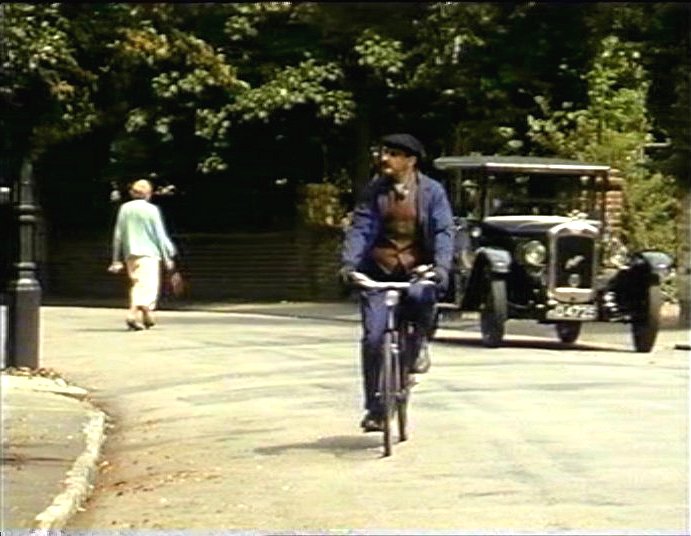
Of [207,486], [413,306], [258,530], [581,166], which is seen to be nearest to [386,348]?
[413,306]

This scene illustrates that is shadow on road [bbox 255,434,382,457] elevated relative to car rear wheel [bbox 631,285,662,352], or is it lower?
lower

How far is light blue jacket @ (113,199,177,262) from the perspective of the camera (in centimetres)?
453

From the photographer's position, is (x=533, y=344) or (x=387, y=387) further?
(x=533, y=344)

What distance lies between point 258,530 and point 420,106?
11.0ft

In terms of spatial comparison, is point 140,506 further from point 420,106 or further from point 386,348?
point 420,106

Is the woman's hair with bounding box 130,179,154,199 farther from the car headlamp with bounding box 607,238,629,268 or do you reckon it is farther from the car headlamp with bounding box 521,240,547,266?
the car headlamp with bounding box 521,240,547,266

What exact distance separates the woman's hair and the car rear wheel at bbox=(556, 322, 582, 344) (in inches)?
243

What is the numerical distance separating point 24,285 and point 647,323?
3.03m

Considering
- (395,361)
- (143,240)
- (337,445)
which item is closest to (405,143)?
(143,240)

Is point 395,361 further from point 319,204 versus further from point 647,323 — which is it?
point 319,204

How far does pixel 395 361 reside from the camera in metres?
8.57

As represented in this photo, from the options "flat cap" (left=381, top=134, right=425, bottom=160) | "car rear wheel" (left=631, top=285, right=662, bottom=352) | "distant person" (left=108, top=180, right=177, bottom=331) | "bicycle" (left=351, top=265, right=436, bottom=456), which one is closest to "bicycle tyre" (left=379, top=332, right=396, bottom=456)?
"bicycle" (left=351, top=265, right=436, bottom=456)

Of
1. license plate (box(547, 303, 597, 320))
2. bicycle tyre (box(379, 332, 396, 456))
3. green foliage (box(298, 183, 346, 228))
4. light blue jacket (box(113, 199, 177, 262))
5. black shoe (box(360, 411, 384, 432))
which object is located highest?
green foliage (box(298, 183, 346, 228))

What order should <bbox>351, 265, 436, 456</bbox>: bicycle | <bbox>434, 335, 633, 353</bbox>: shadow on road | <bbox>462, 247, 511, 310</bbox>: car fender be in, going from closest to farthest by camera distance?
<bbox>351, 265, 436, 456</bbox>: bicycle, <bbox>462, 247, 511, 310</bbox>: car fender, <bbox>434, 335, 633, 353</bbox>: shadow on road
